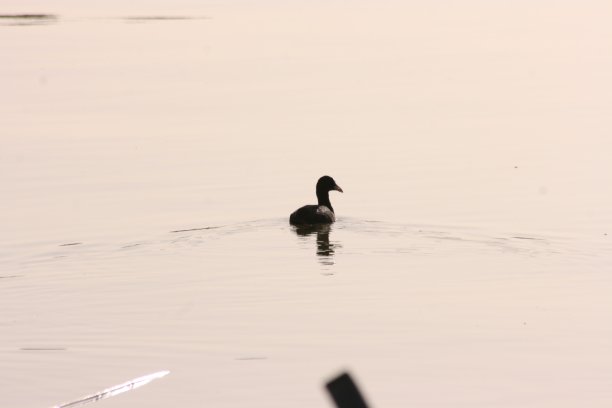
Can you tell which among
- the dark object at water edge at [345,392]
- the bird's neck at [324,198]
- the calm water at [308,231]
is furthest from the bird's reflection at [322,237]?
the dark object at water edge at [345,392]

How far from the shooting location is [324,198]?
66.7 ft

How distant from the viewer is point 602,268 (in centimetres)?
1589

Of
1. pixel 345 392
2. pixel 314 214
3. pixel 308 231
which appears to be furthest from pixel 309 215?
pixel 345 392

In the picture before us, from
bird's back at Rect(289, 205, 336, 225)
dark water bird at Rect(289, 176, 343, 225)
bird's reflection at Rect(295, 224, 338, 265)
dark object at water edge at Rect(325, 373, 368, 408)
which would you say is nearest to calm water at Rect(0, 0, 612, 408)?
bird's reflection at Rect(295, 224, 338, 265)

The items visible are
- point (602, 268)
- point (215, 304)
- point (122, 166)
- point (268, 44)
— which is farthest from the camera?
point (268, 44)

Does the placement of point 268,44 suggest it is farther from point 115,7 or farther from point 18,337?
point 18,337

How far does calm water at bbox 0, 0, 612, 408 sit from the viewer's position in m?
12.2

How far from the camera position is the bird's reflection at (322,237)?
17.5 m

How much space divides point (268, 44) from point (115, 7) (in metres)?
14.7

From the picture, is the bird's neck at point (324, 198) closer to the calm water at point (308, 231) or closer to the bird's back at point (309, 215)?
the calm water at point (308, 231)

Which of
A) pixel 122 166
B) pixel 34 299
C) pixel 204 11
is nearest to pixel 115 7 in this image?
pixel 204 11

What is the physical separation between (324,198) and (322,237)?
5.23 ft

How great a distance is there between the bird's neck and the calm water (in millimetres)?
303

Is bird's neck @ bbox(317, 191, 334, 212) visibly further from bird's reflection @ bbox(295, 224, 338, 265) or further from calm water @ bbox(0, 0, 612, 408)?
bird's reflection @ bbox(295, 224, 338, 265)
